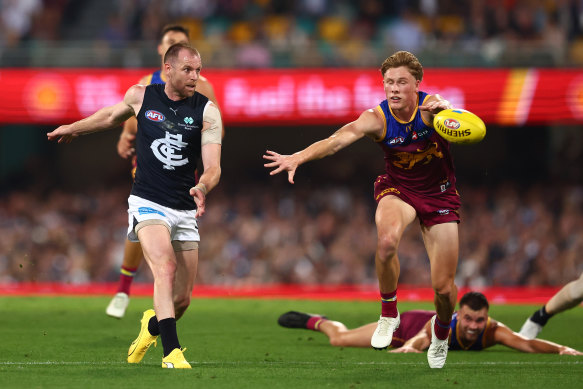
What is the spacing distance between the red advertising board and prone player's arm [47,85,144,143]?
1075 centimetres

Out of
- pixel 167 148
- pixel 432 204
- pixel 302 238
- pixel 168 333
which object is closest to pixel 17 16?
pixel 302 238

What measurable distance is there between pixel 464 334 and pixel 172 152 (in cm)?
359

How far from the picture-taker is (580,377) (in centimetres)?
747

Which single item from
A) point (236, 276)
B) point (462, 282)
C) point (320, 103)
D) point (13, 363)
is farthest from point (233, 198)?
point (13, 363)

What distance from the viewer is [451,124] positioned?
293 inches

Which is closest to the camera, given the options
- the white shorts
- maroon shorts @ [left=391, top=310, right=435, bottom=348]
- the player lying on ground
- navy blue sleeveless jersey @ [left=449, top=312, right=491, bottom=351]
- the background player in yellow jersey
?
the white shorts

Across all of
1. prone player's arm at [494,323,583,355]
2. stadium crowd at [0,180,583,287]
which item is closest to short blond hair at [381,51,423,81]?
prone player's arm at [494,323,583,355]

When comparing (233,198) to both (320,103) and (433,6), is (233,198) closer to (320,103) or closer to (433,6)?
(320,103)

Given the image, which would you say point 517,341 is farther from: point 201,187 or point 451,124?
point 201,187

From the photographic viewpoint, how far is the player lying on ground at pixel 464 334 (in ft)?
30.1

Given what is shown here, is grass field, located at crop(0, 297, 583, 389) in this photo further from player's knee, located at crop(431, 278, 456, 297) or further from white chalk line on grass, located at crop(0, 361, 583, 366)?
player's knee, located at crop(431, 278, 456, 297)

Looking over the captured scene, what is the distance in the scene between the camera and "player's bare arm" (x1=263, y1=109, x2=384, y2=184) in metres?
7.18

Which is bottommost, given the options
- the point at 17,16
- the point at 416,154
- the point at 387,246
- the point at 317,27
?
the point at 387,246

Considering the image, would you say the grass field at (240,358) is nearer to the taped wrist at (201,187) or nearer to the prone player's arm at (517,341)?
the prone player's arm at (517,341)
